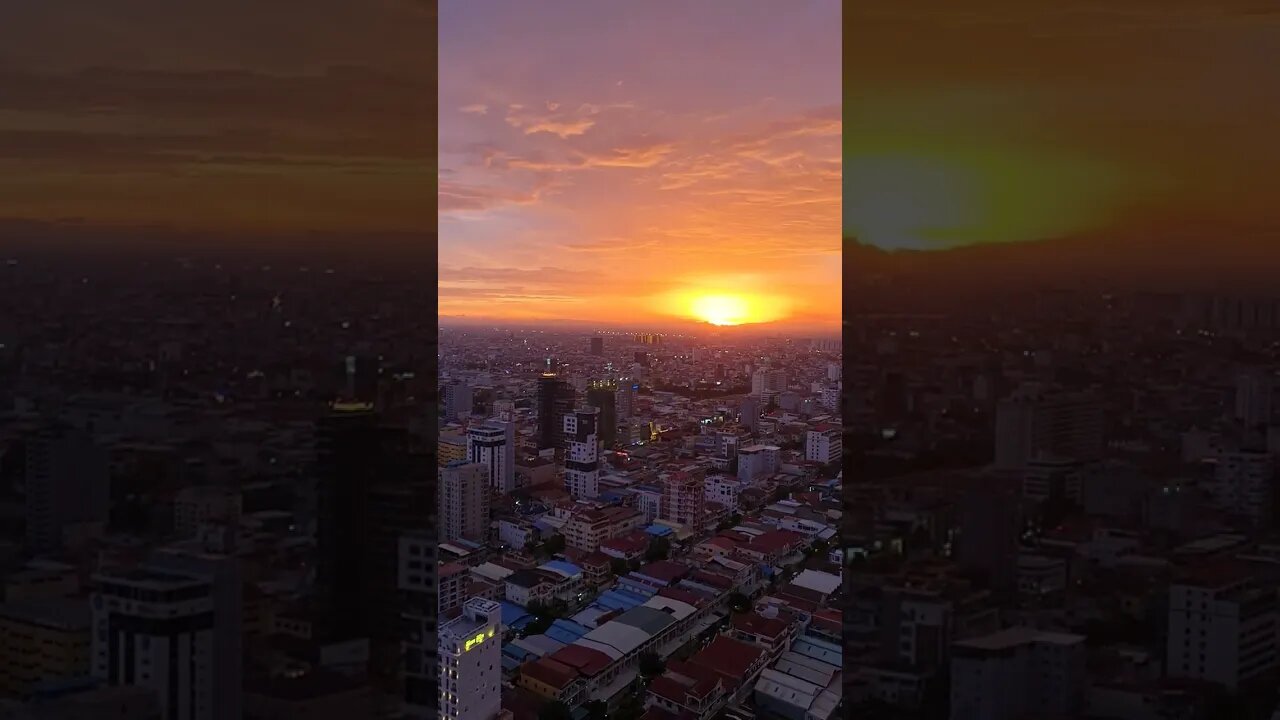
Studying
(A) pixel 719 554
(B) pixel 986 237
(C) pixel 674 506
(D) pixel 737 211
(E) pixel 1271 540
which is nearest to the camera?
(E) pixel 1271 540

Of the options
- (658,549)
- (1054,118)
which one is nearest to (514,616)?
(658,549)

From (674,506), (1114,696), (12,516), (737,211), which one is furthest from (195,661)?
(674,506)

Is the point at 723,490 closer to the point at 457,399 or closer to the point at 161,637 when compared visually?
the point at 457,399

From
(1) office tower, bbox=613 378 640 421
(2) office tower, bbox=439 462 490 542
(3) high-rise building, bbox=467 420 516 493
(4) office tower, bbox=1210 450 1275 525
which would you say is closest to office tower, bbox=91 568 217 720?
(2) office tower, bbox=439 462 490 542

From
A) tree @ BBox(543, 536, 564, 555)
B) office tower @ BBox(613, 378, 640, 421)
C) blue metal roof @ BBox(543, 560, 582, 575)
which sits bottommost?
blue metal roof @ BBox(543, 560, 582, 575)

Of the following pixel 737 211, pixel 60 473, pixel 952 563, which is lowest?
pixel 952 563

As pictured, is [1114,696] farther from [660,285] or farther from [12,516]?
[660,285]

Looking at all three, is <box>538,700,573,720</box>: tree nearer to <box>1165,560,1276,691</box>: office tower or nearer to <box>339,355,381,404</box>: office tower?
<box>339,355,381,404</box>: office tower
